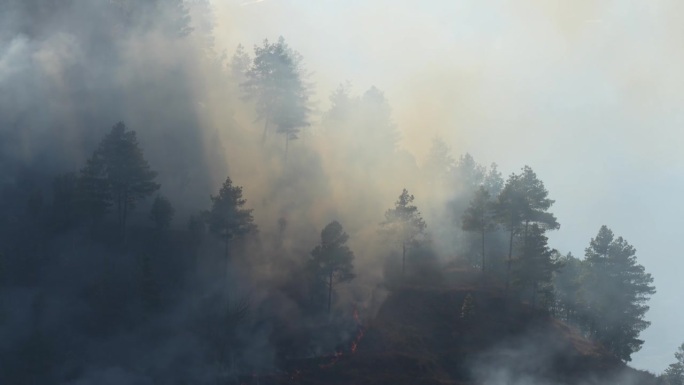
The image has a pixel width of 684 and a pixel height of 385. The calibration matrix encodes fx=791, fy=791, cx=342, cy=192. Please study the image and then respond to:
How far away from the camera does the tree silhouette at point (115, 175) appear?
220 ft

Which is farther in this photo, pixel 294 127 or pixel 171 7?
pixel 171 7

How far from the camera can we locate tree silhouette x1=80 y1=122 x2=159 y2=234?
67.0 metres

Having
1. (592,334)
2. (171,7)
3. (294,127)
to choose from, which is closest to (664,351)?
(592,334)

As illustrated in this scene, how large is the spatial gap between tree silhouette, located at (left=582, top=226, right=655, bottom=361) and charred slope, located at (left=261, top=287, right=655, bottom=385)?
5.91 meters

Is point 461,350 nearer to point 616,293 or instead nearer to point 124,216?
point 616,293

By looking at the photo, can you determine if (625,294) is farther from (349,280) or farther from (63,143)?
(63,143)

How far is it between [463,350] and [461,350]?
16cm

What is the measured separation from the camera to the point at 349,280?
218ft

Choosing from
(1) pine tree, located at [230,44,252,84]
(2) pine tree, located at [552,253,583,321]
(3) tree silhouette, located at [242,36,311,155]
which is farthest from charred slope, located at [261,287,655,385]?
(1) pine tree, located at [230,44,252,84]

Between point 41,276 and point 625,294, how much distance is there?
50.2 meters

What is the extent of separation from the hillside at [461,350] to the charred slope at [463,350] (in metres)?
0.07

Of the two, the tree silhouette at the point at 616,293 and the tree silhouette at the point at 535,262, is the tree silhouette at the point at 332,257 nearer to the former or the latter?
the tree silhouette at the point at 535,262

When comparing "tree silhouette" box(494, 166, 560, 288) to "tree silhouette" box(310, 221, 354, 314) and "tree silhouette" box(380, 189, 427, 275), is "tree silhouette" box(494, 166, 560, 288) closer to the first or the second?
"tree silhouette" box(380, 189, 427, 275)

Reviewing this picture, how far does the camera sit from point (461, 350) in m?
61.8
